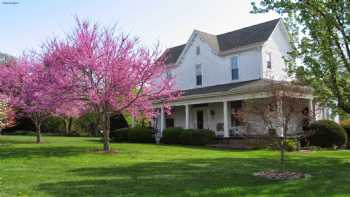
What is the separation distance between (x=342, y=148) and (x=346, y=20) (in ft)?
35.3

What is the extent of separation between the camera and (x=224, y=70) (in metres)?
28.3

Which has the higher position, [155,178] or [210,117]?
[210,117]

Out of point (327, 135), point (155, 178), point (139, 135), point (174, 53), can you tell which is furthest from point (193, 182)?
point (174, 53)

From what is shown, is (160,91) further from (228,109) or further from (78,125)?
(78,125)

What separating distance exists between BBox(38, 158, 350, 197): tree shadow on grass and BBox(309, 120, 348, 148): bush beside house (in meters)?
9.36

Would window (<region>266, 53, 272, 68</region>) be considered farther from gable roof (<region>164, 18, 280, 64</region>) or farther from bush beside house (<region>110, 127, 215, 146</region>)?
bush beside house (<region>110, 127, 215, 146</region>)

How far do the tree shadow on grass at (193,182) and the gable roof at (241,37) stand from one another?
48.1 feet

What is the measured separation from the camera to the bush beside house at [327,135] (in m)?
22.2

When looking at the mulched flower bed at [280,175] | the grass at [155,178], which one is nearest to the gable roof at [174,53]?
the grass at [155,178]

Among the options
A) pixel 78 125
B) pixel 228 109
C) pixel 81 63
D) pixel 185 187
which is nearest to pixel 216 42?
pixel 228 109

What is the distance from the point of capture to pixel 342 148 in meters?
22.7

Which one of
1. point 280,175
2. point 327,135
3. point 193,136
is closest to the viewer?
point 280,175

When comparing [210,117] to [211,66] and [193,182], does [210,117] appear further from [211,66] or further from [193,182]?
[193,182]

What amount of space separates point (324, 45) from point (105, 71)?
8889mm
